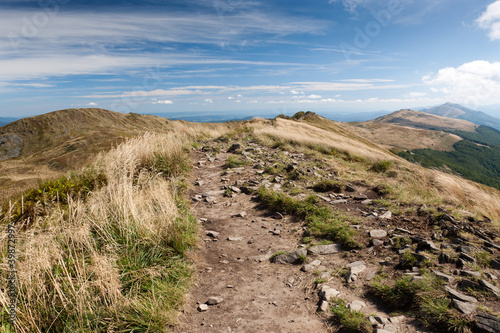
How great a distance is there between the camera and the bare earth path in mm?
3617

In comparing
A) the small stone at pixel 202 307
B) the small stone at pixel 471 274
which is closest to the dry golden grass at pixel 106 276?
the small stone at pixel 202 307

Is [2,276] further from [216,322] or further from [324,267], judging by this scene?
[324,267]

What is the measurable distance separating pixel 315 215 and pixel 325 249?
143 centimetres

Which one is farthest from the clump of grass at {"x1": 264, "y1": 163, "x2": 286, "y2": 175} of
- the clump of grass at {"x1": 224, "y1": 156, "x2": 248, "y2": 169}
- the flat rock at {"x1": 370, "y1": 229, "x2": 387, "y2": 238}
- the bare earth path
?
the flat rock at {"x1": 370, "y1": 229, "x2": 387, "y2": 238}

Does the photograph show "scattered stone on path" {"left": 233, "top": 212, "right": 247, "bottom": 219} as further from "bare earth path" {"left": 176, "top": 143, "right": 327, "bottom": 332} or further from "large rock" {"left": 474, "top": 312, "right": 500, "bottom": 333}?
"large rock" {"left": 474, "top": 312, "right": 500, "bottom": 333}

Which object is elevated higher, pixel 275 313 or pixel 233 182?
pixel 233 182

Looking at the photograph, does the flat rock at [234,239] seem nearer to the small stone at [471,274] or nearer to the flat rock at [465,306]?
the flat rock at [465,306]

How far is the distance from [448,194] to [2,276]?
38.0ft

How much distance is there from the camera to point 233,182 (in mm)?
9719

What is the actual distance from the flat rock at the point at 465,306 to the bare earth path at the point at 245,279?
170 centimetres

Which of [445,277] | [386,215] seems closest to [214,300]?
[445,277]

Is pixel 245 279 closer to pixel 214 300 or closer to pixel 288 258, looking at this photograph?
pixel 214 300

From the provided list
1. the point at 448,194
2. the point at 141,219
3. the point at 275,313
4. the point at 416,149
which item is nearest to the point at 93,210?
the point at 141,219

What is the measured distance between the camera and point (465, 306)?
320 cm
